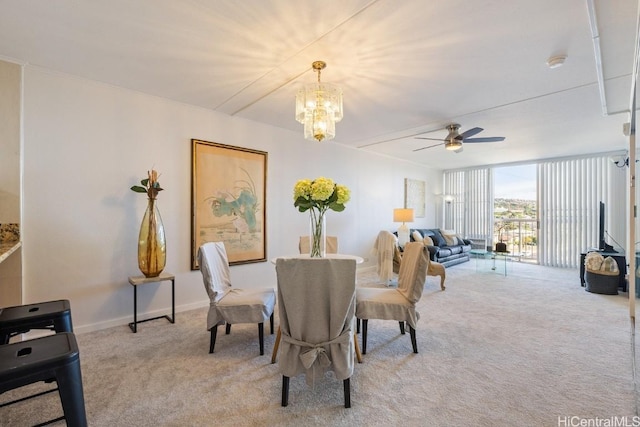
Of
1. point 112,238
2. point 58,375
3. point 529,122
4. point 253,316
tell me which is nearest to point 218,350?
point 253,316

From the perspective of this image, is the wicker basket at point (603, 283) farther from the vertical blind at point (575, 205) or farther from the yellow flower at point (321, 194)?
the yellow flower at point (321, 194)

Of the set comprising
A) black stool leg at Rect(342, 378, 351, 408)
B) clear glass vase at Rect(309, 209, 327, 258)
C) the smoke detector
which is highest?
the smoke detector

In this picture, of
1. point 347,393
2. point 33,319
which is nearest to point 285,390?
point 347,393

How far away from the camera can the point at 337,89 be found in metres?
2.50

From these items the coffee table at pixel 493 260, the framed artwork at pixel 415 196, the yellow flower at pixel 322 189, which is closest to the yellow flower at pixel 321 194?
the yellow flower at pixel 322 189

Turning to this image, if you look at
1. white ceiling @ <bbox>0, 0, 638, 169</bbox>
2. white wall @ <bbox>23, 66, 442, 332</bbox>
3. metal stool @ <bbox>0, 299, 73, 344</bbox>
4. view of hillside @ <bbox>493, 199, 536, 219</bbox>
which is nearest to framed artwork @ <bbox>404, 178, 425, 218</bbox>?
view of hillside @ <bbox>493, 199, 536, 219</bbox>

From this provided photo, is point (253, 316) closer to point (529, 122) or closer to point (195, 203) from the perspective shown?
point (195, 203)

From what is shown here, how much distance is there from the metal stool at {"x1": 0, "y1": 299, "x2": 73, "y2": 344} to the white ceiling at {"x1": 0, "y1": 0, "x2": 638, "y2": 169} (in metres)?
1.96

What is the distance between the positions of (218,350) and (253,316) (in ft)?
1.62

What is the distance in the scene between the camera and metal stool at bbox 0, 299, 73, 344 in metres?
1.57

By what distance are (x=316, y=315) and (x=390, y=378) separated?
0.84 meters

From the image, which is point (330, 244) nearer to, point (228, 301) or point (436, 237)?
point (228, 301)

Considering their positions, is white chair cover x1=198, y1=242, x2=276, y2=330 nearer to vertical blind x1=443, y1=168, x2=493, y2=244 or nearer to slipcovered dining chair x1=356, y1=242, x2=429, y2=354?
slipcovered dining chair x1=356, y1=242, x2=429, y2=354

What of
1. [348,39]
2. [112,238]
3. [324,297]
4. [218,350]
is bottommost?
[218,350]
